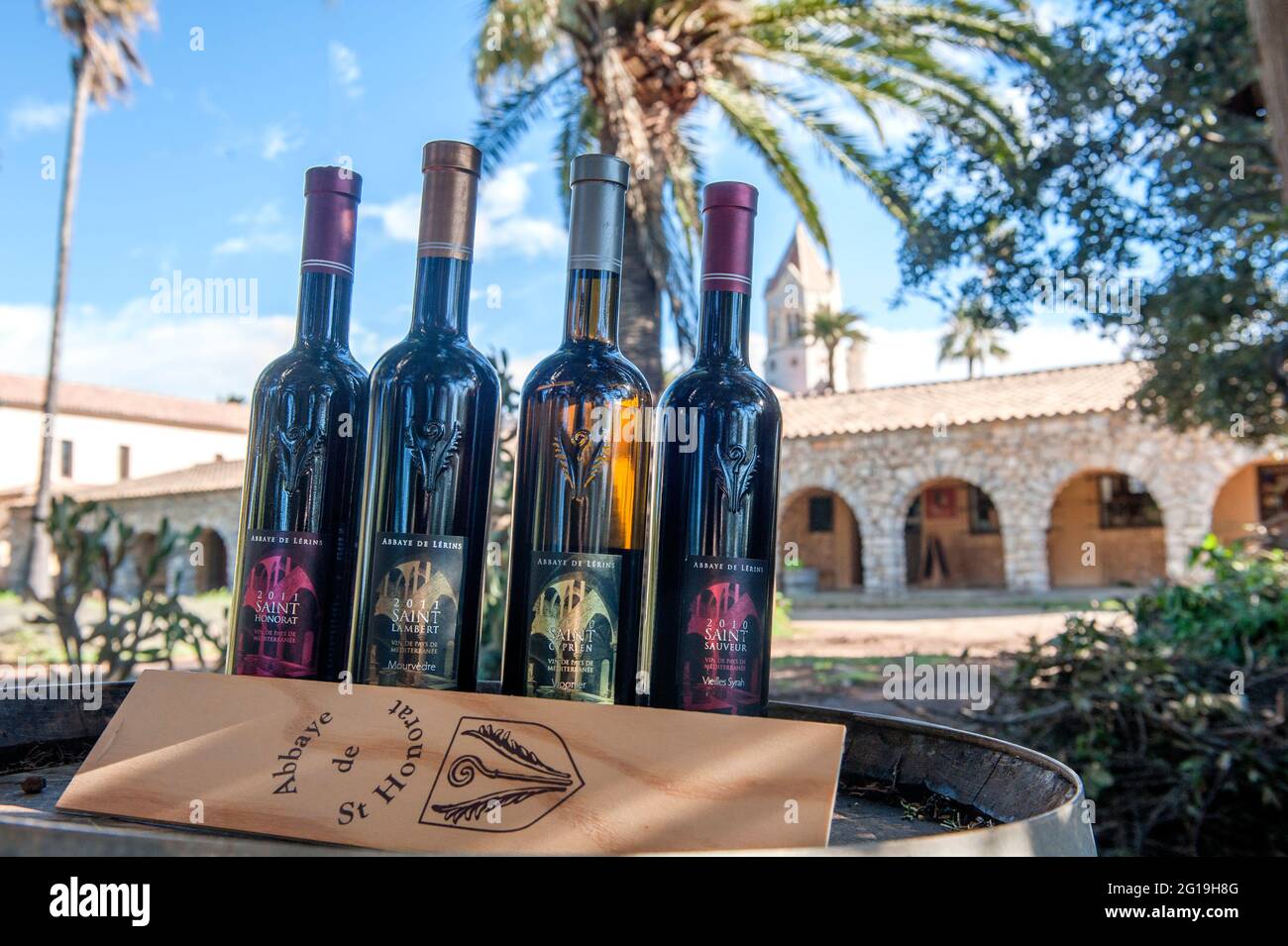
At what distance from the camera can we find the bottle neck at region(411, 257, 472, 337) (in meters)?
0.95

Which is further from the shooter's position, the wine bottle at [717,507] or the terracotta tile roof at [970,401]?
the terracotta tile roof at [970,401]

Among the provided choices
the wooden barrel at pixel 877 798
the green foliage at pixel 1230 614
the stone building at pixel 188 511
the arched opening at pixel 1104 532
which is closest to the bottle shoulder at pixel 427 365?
the wooden barrel at pixel 877 798

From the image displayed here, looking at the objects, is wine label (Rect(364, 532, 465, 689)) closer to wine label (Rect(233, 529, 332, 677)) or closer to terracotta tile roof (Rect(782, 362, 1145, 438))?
wine label (Rect(233, 529, 332, 677))

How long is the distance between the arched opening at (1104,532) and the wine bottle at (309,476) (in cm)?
1684

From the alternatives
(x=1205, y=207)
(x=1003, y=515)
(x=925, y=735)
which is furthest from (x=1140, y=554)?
(x=925, y=735)

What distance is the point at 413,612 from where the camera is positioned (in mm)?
855

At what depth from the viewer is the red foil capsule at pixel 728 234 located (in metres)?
0.91

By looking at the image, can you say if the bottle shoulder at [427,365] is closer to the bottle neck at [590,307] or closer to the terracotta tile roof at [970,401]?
the bottle neck at [590,307]

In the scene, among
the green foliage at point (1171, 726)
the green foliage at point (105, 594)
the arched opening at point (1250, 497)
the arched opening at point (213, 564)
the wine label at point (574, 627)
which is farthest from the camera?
the arched opening at point (213, 564)

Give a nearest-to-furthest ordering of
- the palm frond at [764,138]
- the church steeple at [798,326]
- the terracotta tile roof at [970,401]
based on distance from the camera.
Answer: the palm frond at [764,138] → the terracotta tile roof at [970,401] → the church steeple at [798,326]

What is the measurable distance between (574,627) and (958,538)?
58.4ft

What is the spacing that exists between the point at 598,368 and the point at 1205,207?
4374 mm

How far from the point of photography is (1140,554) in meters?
16.1
